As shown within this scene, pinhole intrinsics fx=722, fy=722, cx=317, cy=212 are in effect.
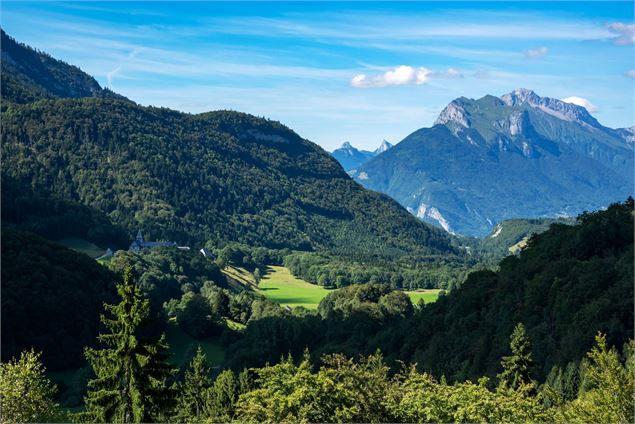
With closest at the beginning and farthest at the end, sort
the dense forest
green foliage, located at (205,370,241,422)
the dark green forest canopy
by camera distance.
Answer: the dense forest, the dark green forest canopy, green foliage, located at (205,370,241,422)

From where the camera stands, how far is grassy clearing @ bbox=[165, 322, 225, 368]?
111m

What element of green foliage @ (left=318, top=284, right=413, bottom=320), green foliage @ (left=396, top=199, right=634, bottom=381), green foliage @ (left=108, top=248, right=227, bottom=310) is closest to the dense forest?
green foliage @ (left=396, top=199, right=634, bottom=381)

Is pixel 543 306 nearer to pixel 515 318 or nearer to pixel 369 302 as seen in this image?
pixel 515 318

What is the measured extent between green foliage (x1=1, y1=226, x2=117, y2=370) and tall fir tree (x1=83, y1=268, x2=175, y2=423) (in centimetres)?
7265

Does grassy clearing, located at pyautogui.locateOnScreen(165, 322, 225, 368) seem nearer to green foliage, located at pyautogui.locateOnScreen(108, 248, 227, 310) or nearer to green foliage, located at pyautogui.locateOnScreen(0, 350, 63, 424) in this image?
green foliage, located at pyautogui.locateOnScreen(108, 248, 227, 310)

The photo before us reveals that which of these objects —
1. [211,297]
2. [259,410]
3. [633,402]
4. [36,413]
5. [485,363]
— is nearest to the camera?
[633,402]

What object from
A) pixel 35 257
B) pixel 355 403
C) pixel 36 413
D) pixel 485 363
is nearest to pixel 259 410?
pixel 355 403

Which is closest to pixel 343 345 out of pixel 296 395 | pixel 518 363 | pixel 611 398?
pixel 518 363

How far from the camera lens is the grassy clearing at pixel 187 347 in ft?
365

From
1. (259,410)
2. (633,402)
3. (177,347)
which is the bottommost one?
(177,347)

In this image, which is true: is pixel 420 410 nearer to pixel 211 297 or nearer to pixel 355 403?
pixel 355 403

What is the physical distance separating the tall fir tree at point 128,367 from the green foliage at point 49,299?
238ft

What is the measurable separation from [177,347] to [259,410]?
3470 inches

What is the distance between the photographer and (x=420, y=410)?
32.3 m
